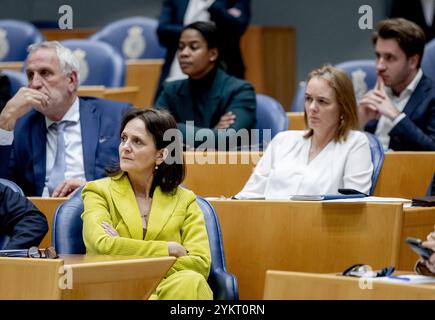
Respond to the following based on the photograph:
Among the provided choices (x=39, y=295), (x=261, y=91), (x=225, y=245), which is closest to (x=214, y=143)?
(x=225, y=245)

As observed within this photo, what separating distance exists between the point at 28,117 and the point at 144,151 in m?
1.06

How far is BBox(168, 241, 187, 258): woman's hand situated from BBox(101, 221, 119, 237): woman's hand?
0.18 metres

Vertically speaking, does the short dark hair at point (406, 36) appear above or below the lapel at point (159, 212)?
above

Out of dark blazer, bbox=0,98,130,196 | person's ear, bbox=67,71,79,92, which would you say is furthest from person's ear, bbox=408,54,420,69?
person's ear, bbox=67,71,79,92

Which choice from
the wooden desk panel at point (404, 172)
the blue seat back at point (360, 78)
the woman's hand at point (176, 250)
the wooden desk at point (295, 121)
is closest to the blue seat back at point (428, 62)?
the blue seat back at point (360, 78)

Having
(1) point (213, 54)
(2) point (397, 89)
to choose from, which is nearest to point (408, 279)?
(2) point (397, 89)

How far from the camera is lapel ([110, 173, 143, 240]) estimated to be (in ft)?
11.9

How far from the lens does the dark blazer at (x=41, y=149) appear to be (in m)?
4.56

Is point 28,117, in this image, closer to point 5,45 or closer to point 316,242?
point 316,242

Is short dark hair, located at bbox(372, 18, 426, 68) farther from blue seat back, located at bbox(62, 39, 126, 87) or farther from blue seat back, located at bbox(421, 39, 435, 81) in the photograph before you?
blue seat back, located at bbox(62, 39, 126, 87)

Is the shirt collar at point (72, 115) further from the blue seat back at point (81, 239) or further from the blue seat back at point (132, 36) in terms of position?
the blue seat back at point (132, 36)

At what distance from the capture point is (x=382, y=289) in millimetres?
2887

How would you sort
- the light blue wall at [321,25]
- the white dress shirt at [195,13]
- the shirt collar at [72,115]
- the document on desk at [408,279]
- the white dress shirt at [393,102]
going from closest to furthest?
the document on desk at [408,279] → the shirt collar at [72,115] → the white dress shirt at [393,102] → the white dress shirt at [195,13] → the light blue wall at [321,25]

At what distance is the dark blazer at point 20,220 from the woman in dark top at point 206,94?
4.88 feet
